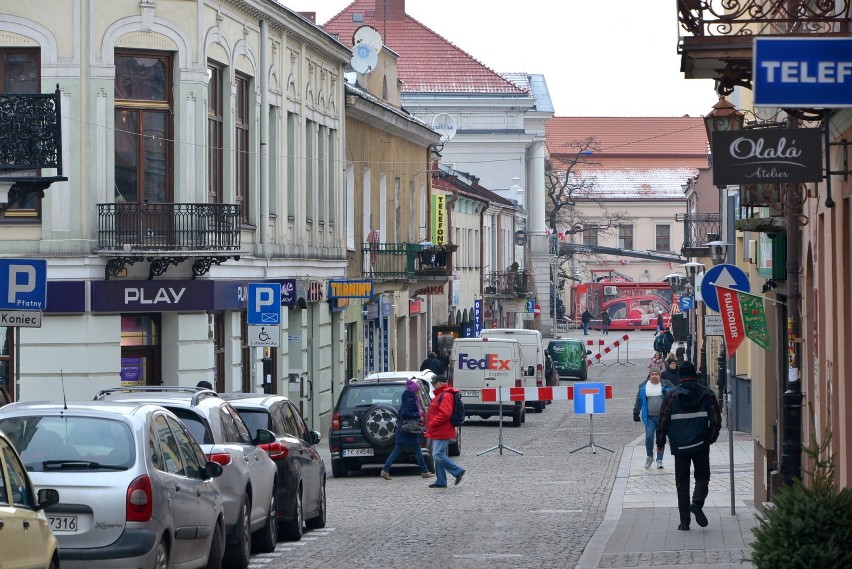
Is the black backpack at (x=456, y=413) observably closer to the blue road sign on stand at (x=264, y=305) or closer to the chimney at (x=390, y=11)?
the blue road sign on stand at (x=264, y=305)

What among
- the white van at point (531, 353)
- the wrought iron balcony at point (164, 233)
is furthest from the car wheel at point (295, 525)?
the white van at point (531, 353)

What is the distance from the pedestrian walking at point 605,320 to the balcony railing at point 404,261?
5544 cm

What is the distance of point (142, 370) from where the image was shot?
2600 cm

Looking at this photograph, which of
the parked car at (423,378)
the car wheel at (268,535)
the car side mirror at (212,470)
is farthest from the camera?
the parked car at (423,378)

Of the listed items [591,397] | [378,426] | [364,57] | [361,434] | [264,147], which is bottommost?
[361,434]

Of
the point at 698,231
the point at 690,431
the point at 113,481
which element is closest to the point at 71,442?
the point at 113,481

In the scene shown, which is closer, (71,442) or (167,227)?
(71,442)

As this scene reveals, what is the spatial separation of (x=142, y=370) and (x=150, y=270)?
1693mm

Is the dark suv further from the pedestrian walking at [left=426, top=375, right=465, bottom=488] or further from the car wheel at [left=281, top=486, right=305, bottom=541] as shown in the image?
the car wheel at [left=281, top=486, right=305, bottom=541]

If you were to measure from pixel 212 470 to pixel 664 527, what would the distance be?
20.9 ft

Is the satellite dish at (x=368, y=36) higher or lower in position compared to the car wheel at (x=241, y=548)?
higher

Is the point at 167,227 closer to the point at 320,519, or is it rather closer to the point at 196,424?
the point at 320,519

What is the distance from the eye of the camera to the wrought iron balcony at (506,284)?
239ft

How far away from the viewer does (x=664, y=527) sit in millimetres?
17422
